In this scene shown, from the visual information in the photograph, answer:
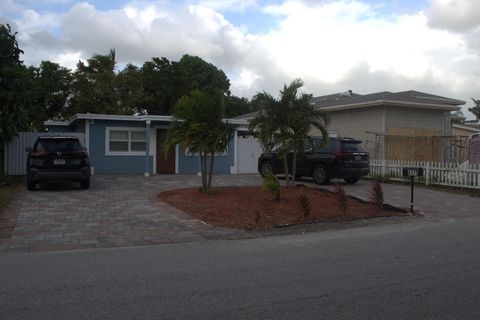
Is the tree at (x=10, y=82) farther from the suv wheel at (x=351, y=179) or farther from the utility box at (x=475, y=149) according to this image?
the utility box at (x=475, y=149)

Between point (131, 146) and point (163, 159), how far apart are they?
145 centimetres

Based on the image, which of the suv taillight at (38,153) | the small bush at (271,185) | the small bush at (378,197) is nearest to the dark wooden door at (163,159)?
the suv taillight at (38,153)

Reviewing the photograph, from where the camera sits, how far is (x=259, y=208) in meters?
11.3

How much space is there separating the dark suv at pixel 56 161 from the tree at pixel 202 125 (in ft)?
10.1

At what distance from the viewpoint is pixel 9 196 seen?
1327 centimetres

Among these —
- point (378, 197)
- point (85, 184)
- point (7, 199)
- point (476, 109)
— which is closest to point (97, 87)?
point (85, 184)

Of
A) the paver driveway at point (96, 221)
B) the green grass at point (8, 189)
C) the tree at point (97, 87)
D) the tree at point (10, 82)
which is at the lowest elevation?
the paver driveway at point (96, 221)

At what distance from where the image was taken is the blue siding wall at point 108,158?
20.7 m

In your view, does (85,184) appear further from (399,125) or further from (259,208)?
(399,125)

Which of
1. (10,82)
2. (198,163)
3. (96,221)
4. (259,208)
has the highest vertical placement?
(10,82)

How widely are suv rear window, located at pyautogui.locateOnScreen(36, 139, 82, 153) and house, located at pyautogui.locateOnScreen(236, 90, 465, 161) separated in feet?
Result: 35.1

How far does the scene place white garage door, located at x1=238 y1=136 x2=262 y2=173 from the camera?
23.3 metres

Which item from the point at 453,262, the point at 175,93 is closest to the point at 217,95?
the point at 453,262

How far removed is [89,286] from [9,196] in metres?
8.88
